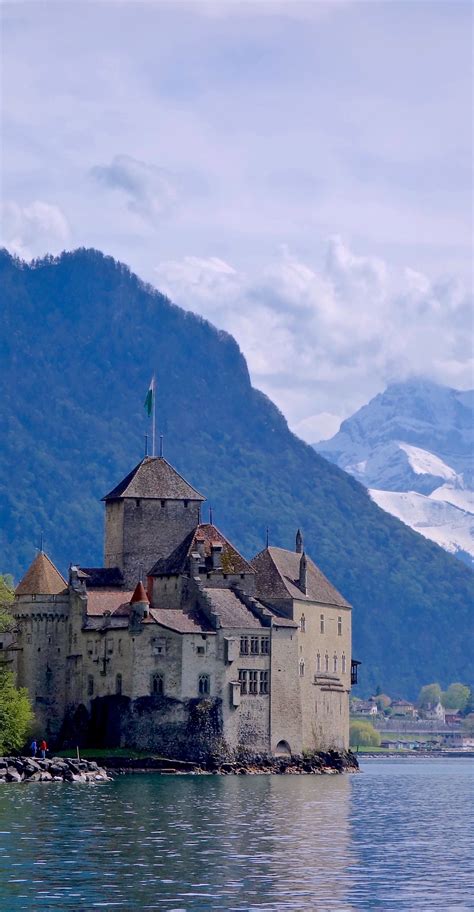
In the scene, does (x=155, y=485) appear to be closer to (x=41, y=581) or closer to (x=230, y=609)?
(x=41, y=581)

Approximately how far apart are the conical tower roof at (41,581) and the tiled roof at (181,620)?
10625 millimetres

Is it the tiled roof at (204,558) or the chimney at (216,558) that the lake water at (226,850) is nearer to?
the chimney at (216,558)

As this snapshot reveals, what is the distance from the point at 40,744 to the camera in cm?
14512

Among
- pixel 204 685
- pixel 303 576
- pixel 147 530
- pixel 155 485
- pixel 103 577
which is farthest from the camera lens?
pixel 303 576

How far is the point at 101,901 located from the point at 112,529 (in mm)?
97837

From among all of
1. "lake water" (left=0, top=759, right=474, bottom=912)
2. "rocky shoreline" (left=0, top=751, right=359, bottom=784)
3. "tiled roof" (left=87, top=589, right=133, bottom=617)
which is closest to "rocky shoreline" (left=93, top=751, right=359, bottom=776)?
"rocky shoreline" (left=0, top=751, right=359, bottom=784)

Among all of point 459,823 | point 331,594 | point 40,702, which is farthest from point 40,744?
point 459,823

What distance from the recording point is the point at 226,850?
7694 centimetres

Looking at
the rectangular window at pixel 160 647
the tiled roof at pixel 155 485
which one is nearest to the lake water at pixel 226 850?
the rectangular window at pixel 160 647

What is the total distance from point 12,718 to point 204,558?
24.0 metres

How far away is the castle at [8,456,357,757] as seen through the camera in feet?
461

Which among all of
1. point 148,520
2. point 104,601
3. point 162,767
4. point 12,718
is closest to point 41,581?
point 104,601

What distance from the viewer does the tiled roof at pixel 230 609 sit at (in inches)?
5664

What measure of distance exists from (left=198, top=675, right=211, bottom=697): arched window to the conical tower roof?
1526 cm
